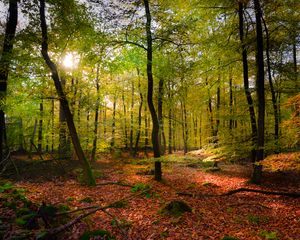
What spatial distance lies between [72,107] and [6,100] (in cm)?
489

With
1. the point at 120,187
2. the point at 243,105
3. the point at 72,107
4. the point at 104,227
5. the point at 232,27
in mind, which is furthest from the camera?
the point at 72,107

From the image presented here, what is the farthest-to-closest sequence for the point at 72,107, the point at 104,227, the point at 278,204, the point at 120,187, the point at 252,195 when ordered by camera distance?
the point at 72,107, the point at 120,187, the point at 252,195, the point at 278,204, the point at 104,227

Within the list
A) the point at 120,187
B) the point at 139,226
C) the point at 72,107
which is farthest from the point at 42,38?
the point at 139,226

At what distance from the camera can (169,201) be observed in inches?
304

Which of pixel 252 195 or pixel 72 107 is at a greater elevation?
pixel 72 107

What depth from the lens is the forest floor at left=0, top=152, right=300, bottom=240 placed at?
17.5 feet

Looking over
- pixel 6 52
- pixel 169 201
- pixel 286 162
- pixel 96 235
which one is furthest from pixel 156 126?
pixel 6 52

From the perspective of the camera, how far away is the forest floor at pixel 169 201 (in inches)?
211

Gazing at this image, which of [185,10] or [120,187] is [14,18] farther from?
[120,187]

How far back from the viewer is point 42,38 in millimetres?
8578

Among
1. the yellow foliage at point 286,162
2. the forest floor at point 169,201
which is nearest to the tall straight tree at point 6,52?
the forest floor at point 169,201

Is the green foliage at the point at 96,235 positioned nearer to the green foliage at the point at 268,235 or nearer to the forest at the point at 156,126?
the forest at the point at 156,126

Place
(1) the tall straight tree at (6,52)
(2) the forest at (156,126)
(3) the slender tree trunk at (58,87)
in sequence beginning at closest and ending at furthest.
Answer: (2) the forest at (156,126) < (1) the tall straight tree at (6,52) < (3) the slender tree trunk at (58,87)

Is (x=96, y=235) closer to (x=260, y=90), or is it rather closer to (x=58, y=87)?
(x=58, y=87)
